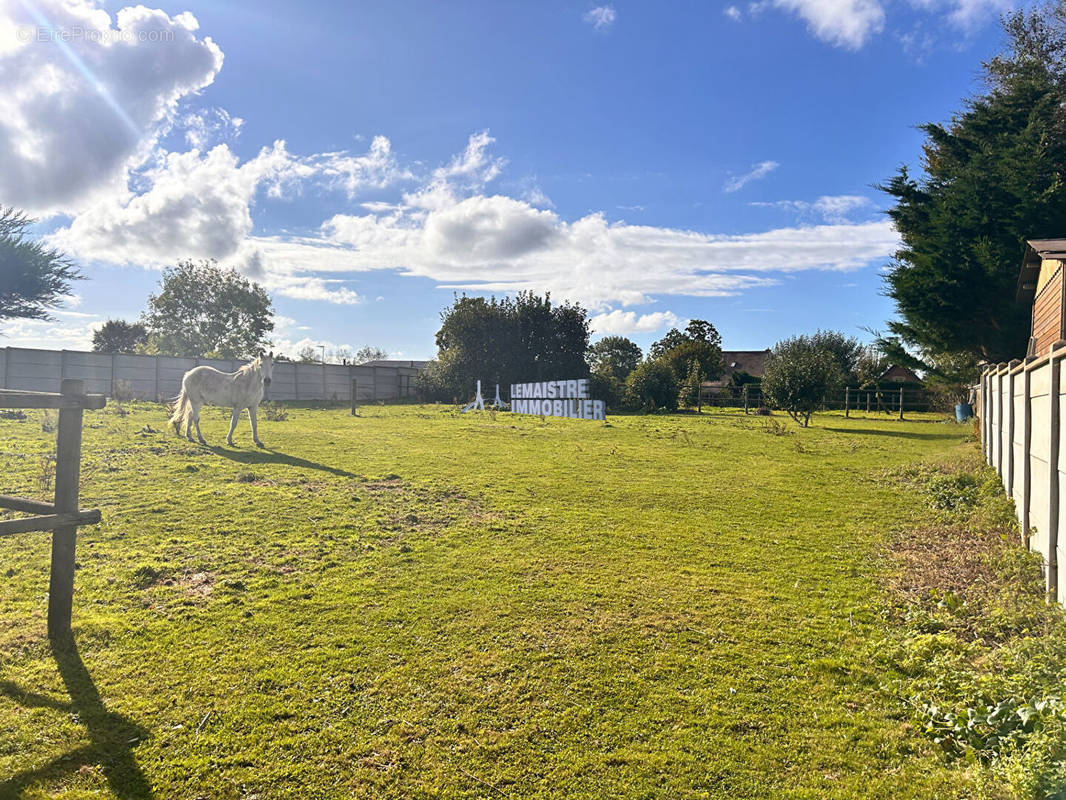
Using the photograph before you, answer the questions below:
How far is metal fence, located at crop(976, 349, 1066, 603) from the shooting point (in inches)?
154

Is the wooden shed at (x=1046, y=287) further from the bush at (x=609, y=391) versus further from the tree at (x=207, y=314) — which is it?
the tree at (x=207, y=314)

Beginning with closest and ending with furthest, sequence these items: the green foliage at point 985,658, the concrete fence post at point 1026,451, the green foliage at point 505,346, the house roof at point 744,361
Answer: the green foliage at point 985,658
the concrete fence post at point 1026,451
the green foliage at point 505,346
the house roof at point 744,361

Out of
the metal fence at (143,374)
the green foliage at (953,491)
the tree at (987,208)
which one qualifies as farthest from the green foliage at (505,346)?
the green foliage at (953,491)

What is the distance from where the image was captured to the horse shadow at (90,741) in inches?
97.0

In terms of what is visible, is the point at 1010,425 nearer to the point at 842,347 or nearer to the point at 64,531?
the point at 64,531

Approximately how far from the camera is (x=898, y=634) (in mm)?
3895

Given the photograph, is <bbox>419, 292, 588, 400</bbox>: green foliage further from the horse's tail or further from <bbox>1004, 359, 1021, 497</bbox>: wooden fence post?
<bbox>1004, 359, 1021, 497</bbox>: wooden fence post

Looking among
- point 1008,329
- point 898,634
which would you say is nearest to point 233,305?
point 1008,329

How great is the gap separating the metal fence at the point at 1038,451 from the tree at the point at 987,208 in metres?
15.6

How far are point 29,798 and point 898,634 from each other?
4.67 meters

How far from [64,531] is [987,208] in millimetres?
24627

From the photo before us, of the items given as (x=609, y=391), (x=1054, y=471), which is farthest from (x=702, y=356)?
(x=1054, y=471)

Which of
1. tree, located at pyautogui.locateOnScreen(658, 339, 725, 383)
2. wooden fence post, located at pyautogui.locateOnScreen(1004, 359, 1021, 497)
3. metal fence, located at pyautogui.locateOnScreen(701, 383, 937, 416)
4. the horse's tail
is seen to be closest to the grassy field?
wooden fence post, located at pyautogui.locateOnScreen(1004, 359, 1021, 497)

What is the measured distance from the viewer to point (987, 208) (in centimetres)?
1928
